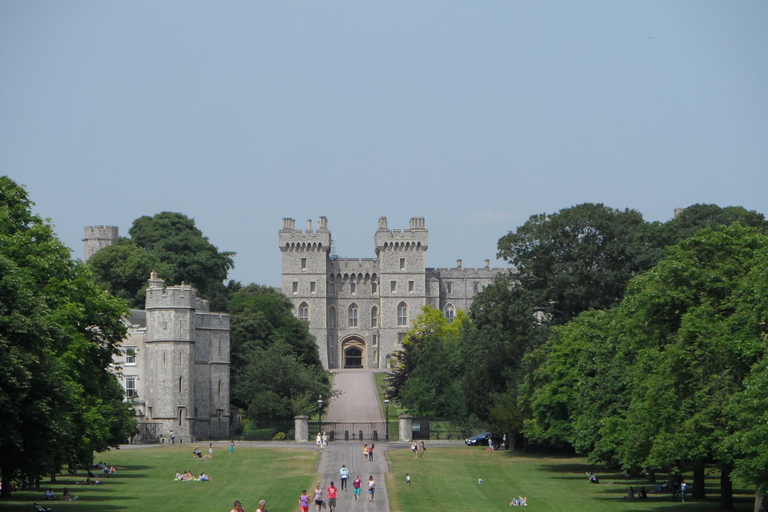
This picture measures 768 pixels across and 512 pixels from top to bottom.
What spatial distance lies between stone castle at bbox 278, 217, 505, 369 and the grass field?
59141 millimetres

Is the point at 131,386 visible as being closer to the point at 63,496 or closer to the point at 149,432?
the point at 149,432

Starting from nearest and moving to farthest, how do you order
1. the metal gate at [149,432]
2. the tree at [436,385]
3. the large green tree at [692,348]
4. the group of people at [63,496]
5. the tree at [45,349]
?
1. the tree at [45,349]
2. the large green tree at [692,348]
3. the group of people at [63,496]
4. the metal gate at [149,432]
5. the tree at [436,385]

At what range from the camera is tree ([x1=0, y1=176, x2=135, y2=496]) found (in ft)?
86.3

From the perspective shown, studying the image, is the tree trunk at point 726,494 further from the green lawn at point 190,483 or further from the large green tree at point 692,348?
the green lawn at point 190,483

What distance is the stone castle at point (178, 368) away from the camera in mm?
63719

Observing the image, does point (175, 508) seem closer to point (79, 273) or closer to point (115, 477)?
point (79, 273)

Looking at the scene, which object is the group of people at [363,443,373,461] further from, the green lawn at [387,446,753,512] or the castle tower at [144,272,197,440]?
the castle tower at [144,272,197,440]

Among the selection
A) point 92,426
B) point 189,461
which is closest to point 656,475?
point 189,461

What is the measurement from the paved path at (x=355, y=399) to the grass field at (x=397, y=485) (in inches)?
735

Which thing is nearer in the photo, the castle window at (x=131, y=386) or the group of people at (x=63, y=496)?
the group of people at (x=63, y=496)

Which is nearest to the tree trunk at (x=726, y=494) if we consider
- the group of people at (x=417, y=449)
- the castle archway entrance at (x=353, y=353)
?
the group of people at (x=417, y=449)

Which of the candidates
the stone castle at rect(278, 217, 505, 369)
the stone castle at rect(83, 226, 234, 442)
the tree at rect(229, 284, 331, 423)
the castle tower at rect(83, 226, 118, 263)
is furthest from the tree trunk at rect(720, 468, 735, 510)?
the castle tower at rect(83, 226, 118, 263)

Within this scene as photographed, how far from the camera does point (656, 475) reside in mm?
45938

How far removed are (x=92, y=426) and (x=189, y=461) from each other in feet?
60.1
